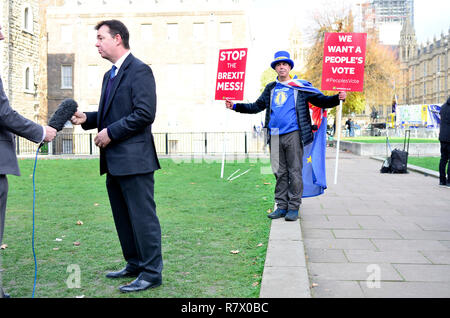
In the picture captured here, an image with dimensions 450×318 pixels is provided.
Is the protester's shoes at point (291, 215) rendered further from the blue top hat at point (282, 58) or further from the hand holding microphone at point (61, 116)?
the hand holding microphone at point (61, 116)

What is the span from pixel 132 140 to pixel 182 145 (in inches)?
1313

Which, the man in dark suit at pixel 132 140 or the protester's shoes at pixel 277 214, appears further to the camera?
the protester's shoes at pixel 277 214

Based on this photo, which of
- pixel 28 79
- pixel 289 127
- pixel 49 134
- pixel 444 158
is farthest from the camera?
pixel 28 79

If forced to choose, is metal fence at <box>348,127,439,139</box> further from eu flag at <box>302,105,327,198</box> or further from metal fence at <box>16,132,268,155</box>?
eu flag at <box>302,105,327,198</box>

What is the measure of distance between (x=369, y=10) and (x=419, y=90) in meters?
79.4

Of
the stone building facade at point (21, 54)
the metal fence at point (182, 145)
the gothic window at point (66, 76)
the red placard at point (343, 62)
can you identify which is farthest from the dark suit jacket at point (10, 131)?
the gothic window at point (66, 76)

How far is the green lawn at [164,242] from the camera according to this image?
3.89 metres

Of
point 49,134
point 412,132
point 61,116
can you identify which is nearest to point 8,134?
point 49,134

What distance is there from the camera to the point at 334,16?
145ft

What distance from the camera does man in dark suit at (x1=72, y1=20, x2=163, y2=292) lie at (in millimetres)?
3730

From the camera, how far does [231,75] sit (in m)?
13.4

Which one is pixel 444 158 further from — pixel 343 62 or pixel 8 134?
pixel 8 134

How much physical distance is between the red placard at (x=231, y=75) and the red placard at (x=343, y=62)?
2.70m

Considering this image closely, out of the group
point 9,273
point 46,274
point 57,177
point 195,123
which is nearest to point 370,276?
point 46,274
